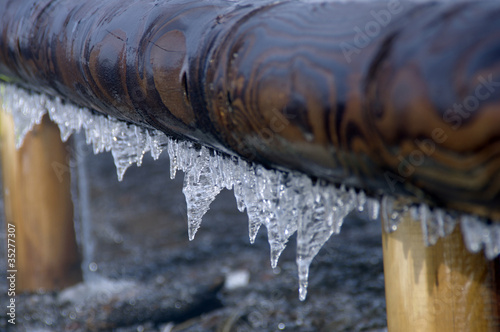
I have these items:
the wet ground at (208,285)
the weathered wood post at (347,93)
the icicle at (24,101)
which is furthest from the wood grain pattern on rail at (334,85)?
the wet ground at (208,285)

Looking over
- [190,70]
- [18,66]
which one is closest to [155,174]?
[18,66]

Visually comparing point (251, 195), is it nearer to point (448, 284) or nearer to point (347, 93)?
point (448, 284)

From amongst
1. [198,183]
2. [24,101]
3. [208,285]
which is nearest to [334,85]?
[198,183]

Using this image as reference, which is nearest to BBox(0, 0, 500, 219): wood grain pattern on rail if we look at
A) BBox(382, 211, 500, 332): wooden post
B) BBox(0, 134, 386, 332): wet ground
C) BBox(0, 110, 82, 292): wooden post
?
BBox(382, 211, 500, 332): wooden post

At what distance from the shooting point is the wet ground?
328 cm

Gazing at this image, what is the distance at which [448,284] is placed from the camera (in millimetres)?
1215

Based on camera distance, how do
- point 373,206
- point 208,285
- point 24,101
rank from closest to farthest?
point 373,206, point 24,101, point 208,285

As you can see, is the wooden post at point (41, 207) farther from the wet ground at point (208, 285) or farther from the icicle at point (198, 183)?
the icicle at point (198, 183)

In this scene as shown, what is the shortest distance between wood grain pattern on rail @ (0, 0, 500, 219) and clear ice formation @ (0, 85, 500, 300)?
0.25ft

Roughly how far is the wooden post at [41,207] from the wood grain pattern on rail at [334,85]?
8.16 ft

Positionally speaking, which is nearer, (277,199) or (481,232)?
(481,232)

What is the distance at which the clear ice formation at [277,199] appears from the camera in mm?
850

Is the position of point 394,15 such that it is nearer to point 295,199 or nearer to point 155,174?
point 295,199

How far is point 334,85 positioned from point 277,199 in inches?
19.1
